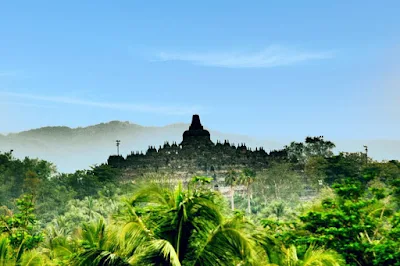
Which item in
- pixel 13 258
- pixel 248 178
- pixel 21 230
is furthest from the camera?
pixel 248 178

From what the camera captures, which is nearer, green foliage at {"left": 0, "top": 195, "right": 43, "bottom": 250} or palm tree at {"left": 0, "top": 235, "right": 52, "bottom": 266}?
palm tree at {"left": 0, "top": 235, "right": 52, "bottom": 266}

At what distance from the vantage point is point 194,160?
365 feet

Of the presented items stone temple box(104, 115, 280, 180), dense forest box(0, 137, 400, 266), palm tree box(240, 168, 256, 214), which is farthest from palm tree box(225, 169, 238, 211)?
dense forest box(0, 137, 400, 266)

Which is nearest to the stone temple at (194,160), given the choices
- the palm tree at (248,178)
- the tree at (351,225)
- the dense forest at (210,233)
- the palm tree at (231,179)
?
the palm tree at (248,178)

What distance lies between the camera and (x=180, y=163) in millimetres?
111875

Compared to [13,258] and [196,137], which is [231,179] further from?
[13,258]

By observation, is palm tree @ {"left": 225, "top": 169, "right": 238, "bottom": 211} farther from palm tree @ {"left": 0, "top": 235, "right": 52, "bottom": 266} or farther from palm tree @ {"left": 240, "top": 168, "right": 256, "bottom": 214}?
palm tree @ {"left": 0, "top": 235, "right": 52, "bottom": 266}

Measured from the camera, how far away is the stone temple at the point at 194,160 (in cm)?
10981

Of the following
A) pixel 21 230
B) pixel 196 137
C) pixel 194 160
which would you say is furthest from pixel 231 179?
pixel 21 230

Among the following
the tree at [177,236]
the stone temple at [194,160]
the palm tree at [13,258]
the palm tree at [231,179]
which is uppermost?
the stone temple at [194,160]

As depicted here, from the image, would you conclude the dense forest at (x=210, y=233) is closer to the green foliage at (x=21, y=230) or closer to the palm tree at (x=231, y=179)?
the green foliage at (x=21, y=230)

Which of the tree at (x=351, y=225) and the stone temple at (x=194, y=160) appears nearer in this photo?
the tree at (x=351, y=225)

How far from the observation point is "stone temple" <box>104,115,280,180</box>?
110 m

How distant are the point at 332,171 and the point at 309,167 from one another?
4266mm
